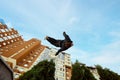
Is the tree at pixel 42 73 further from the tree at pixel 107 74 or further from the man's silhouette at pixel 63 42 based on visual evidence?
the man's silhouette at pixel 63 42

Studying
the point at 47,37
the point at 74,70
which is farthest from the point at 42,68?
the point at 47,37

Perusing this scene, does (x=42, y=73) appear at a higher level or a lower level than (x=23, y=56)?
lower

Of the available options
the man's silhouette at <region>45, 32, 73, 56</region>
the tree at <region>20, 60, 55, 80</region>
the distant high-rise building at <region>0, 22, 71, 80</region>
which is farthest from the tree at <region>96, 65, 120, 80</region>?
the distant high-rise building at <region>0, 22, 71, 80</region>

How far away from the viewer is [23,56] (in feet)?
142

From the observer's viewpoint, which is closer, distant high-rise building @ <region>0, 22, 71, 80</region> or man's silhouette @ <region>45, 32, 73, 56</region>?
man's silhouette @ <region>45, 32, 73, 56</region>

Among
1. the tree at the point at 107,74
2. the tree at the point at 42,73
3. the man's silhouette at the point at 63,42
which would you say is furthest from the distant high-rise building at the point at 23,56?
the man's silhouette at the point at 63,42

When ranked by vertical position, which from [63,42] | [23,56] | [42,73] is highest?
[23,56]

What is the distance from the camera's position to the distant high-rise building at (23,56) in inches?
1532

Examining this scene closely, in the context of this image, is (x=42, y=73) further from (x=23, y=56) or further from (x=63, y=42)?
(x=23, y=56)

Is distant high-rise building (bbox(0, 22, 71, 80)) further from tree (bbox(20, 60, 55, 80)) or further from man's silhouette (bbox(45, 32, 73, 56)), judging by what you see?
man's silhouette (bbox(45, 32, 73, 56))

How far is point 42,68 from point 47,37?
40.5 ft

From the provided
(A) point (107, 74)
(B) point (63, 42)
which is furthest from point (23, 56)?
(B) point (63, 42)

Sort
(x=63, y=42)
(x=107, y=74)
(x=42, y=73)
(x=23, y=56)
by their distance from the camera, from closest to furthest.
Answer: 1. (x=63, y=42)
2. (x=42, y=73)
3. (x=107, y=74)
4. (x=23, y=56)

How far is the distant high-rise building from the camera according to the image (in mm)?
38906
